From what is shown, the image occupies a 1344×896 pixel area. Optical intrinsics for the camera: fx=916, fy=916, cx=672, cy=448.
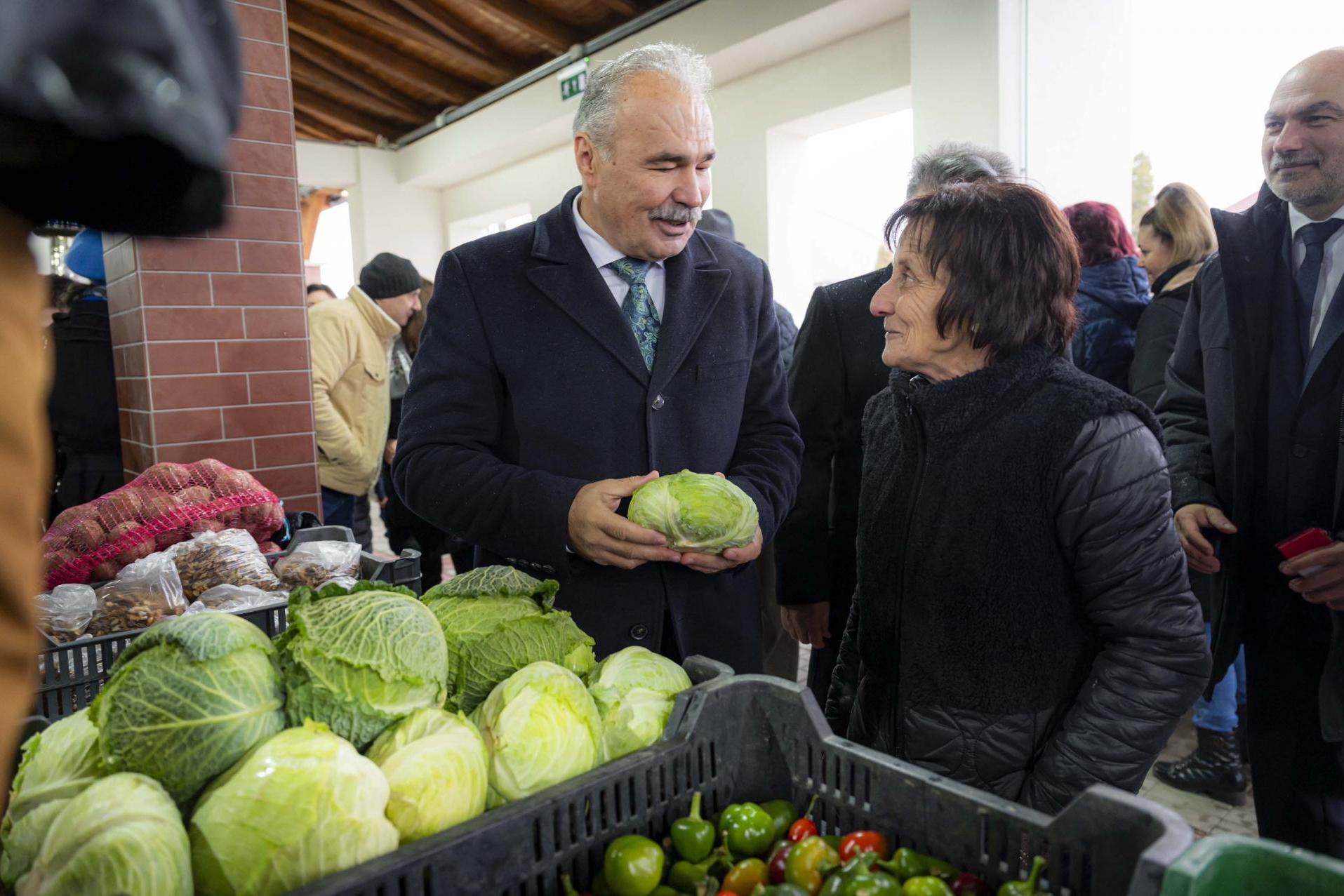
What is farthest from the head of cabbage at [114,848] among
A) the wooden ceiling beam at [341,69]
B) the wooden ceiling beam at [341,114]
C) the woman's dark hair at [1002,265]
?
the wooden ceiling beam at [341,114]

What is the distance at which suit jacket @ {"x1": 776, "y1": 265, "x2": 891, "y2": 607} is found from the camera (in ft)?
7.94

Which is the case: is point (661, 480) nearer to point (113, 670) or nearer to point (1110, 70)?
point (113, 670)

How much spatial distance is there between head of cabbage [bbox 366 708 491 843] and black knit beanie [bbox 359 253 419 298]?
3.94 metres

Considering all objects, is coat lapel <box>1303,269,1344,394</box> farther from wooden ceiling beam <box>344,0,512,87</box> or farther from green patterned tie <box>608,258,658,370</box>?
wooden ceiling beam <box>344,0,512,87</box>

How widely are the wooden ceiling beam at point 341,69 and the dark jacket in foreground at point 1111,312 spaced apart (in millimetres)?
8023

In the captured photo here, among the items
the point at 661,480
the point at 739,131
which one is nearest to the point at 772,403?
the point at 661,480

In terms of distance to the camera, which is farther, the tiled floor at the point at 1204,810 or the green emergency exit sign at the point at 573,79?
the green emergency exit sign at the point at 573,79

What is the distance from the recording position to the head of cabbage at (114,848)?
2.62 feet

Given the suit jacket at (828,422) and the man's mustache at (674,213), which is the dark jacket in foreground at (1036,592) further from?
the suit jacket at (828,422)

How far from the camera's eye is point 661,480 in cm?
159

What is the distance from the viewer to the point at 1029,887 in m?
0.86

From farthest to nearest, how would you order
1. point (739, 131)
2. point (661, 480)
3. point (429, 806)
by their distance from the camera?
point (739, 131), point (661, 480), point (429, 806)

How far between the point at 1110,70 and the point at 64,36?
5.56m

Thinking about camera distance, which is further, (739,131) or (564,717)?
(739,131)
